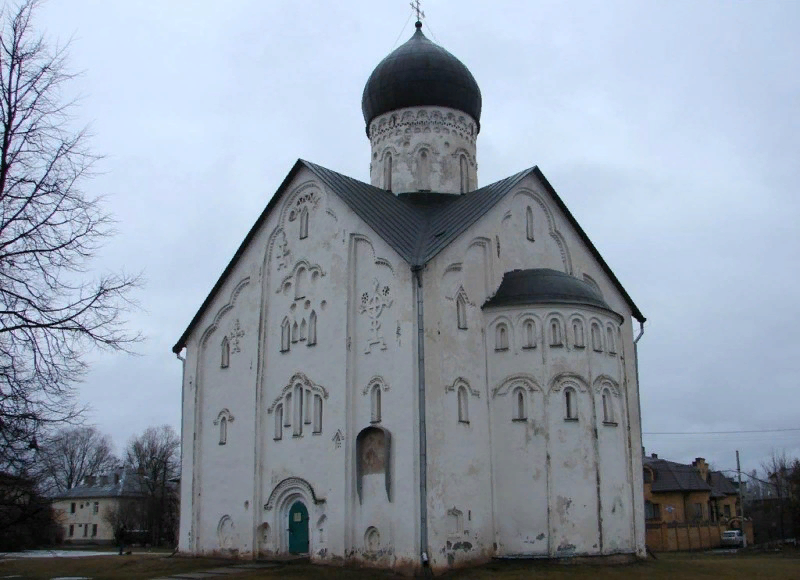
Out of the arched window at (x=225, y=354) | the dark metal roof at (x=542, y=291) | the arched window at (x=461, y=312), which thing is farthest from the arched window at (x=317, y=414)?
the dark metal roof at (x=542, y=291)

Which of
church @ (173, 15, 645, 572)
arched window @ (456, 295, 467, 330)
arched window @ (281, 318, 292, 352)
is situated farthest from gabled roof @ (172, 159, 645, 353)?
arched window @ (281, 318, 292, 352)

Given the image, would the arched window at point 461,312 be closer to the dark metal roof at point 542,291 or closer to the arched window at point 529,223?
the dark metal roof at point 542,291

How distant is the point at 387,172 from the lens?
25.0 metres

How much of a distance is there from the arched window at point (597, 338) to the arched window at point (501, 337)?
2.15 metres

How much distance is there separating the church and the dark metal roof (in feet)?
0.18

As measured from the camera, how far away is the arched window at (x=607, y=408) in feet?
64.1

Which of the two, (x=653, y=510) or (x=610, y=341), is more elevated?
(x=610, y=341)

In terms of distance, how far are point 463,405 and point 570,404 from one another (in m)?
2.59

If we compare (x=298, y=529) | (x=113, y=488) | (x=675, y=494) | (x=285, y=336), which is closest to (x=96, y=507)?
(x=113, y=488)

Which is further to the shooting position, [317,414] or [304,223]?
[304,223]

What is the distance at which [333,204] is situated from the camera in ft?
70.7

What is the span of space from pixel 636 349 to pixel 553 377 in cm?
647

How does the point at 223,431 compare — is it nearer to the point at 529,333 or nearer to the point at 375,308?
the point at 375,308

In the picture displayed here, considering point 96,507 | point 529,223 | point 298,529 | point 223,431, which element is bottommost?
point 96,507
